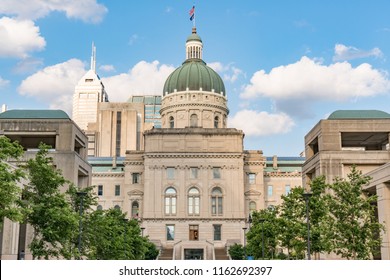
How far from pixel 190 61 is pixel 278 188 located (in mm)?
32897

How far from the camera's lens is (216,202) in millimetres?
92000

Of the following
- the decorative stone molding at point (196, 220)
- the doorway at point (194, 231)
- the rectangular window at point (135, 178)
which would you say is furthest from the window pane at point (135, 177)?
the doorway at point (194, 231)

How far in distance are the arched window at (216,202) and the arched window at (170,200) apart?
21.5 ft

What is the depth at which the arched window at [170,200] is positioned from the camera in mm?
91700

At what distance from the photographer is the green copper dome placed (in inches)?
4200

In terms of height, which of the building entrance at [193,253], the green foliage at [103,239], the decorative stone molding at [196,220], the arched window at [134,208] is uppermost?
the arched window at [134,208]

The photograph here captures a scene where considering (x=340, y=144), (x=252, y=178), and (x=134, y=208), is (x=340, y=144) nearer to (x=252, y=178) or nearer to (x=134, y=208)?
(x=252, y=178)

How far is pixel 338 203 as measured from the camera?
3753 cm

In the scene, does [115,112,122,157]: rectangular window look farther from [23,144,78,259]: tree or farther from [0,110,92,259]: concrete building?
[23,144,78,259]: tree

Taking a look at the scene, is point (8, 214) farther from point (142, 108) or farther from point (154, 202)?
point (142, 108)

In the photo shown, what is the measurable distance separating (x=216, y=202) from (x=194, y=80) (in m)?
27.2

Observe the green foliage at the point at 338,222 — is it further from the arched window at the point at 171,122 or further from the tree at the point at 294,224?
the arched window at the point at 171,122

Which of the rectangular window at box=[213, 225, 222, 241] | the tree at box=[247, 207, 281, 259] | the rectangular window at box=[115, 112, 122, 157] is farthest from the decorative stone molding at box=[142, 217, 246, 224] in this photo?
the rectangular window at box=[115, 112, 122, 157]
